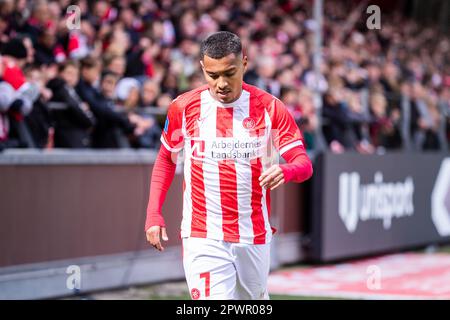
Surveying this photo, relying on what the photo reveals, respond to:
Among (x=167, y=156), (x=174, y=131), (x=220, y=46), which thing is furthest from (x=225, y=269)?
(x=220, y=46)

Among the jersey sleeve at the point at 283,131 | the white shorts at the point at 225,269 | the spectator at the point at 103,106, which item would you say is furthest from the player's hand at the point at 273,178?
the spectator at the point at 103,106

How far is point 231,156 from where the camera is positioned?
557 centimetres

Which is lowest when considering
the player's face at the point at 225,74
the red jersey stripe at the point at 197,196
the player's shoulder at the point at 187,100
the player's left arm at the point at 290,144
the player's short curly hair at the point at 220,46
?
the red jersey stripe at the point at 197,196

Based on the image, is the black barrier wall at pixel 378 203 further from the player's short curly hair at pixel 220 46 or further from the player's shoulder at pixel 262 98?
the player's short curly hair at pixel 220 46

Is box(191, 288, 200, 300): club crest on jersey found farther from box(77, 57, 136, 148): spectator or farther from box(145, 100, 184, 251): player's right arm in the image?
box(77, 57, 136, 148): spectator

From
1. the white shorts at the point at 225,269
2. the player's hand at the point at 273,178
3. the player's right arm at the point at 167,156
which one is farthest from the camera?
the player's right arm at the point at 167,156

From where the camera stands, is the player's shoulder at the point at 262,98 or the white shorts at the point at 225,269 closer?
the white shorts at the point at 225,269

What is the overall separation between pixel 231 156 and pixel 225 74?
545 mm

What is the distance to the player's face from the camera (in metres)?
5.25

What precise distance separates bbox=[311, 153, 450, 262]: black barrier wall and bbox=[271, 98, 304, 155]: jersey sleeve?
7.09 m

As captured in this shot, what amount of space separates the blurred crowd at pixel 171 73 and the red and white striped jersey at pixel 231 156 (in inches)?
137

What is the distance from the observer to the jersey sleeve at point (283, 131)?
18.2 feet

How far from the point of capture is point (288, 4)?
19.8 m

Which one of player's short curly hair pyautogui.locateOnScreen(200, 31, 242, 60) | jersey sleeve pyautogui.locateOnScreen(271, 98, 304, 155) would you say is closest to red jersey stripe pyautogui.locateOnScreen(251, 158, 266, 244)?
jersey sleeve pyautogui.locateOnScreen(271, 98, 304, 155)
